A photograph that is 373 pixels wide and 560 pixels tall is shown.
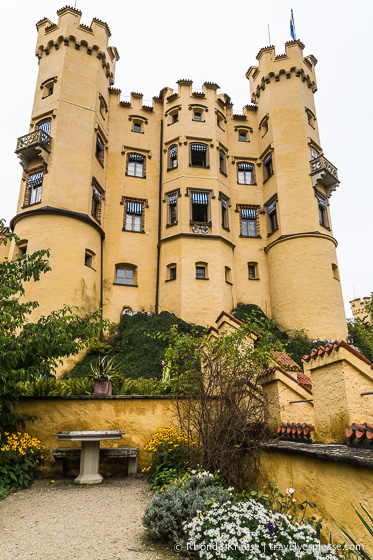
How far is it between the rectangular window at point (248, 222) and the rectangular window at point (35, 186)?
11857 mm

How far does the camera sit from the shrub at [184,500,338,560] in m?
3.56

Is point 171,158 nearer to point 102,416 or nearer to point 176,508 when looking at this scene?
point 102,416

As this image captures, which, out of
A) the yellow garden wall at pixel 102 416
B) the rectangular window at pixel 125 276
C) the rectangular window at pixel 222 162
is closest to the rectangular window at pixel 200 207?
the rectangular window at pixel 222 162

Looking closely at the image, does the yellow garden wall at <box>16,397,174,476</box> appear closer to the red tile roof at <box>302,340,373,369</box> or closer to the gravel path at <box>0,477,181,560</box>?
the gravel path at <box>0,477,181,560</box>

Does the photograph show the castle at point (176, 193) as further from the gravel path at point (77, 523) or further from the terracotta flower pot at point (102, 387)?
the gravel path at point (77, 523)

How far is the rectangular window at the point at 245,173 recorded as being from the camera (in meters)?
25.9

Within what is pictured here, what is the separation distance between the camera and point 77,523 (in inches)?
210

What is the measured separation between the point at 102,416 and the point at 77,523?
3376 mm

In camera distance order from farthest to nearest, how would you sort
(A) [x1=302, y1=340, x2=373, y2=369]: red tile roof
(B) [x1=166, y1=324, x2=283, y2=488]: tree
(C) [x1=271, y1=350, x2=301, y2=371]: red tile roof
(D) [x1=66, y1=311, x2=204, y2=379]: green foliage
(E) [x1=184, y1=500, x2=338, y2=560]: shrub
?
1. (D) [x1=66, y1=311, x2=204, y2=379]: green foliage
2. (C) [x1=271, y1=350, x2=301, y2=371]: red tile roof
3. (B) [x1=166, y1=324, x2=283, y2=488]: tree
4. (A) [x1=302, y1=340, x2=373, y2=369]: red tile roof
5. (E) [x1=184, y1=500, x2=338, y2=560]: shrub

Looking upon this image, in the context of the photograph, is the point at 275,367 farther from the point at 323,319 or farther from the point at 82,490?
the point at 323,319

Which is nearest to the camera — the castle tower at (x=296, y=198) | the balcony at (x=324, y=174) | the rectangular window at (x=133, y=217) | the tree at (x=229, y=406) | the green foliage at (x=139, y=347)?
the tree at (x=229, y=406)

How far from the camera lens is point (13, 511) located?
595cm

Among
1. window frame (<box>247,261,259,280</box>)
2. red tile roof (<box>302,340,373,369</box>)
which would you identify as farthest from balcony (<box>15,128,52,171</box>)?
red tile roof (<box>302,340,373,369</box>)

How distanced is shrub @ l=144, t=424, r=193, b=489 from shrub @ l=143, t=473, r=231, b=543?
1597 millimetres
